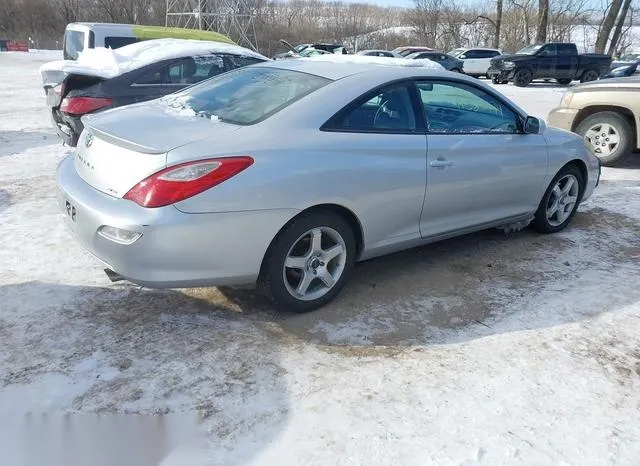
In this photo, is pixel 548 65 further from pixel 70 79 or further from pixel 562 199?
pixel 70 79

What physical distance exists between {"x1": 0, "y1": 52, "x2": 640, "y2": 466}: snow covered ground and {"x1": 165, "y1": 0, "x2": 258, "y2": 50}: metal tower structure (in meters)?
35.5

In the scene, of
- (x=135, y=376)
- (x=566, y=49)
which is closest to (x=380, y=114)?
(x=135, y=376)

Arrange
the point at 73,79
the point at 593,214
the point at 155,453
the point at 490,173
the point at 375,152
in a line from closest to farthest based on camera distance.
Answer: the point at 155,453
the point at 375,152
the point at 490,173
the point at 593,214
the point at 73,79

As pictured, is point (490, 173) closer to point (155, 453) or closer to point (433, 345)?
point (433, 345)

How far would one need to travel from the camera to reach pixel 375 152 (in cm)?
370

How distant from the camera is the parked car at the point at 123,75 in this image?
6.49 metres

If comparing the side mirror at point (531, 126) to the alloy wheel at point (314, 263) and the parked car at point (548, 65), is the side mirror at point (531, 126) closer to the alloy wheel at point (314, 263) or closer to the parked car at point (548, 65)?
the alloy wheel at point (314, 263)

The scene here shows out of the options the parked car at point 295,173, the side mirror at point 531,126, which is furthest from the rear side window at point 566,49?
the parked car at point 295,173

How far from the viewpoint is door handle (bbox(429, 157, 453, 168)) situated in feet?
13.1

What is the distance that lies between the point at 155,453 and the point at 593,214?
16.9 ft

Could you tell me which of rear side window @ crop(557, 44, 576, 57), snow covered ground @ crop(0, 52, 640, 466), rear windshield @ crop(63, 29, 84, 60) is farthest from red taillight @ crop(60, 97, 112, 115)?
rear side window @ crop(557, 44, 576, 57)

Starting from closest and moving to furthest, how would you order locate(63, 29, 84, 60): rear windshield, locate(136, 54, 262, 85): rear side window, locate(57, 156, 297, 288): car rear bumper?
1. locate(57, 156, 297, 288): car rear bumper
2. locate(136, 54, 262, 85): rear side window
3. locate(63, 29, 84, 60): rear windshield

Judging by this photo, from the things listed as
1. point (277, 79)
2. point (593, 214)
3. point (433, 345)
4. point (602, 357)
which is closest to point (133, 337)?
point (433, 345)

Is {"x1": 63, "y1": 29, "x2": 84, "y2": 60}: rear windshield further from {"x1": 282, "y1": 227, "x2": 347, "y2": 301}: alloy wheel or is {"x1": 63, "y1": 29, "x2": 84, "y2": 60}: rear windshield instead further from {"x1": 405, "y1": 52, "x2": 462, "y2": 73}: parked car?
{"x1": 405, "y1": 52, "x2": 462, "y2": 73}: parked car
